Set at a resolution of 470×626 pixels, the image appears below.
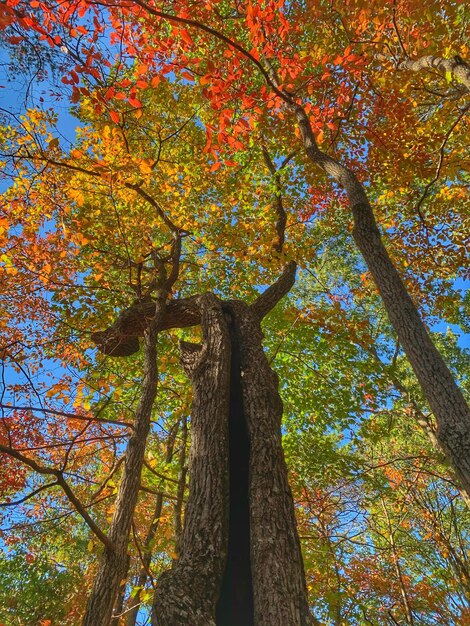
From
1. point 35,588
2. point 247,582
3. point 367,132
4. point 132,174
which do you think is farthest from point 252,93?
point 35,588

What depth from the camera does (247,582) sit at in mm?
2650

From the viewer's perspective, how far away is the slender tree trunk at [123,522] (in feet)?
10.2

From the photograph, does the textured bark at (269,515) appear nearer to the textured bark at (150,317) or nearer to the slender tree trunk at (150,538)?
the textured bark at (150,317)

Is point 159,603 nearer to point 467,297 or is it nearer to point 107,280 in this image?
point 107,280

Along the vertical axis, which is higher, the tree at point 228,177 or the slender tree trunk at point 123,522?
the tree at point 228,177

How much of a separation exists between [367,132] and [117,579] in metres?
9.61

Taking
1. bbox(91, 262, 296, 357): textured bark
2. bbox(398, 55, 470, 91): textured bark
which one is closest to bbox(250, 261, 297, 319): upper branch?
bbox(91, 262, 296, 357): textured bark

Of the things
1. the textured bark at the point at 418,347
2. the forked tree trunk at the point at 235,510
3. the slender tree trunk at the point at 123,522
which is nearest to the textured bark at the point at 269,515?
the forked tree trunk at the point at 235,510

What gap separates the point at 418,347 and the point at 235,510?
2.22 metres

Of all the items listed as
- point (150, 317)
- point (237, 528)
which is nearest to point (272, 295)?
point (150, 317)

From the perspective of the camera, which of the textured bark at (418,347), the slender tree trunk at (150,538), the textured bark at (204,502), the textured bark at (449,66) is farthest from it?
the slender tree trunk at (150,538)

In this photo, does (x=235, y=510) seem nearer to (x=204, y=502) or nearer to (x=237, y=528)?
(x=237, y=528)

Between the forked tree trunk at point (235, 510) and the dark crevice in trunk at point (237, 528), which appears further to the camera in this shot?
the dark crevice in trunk at point (237, 528)

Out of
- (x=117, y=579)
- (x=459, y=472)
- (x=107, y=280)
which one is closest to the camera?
(x=459, y=472)
